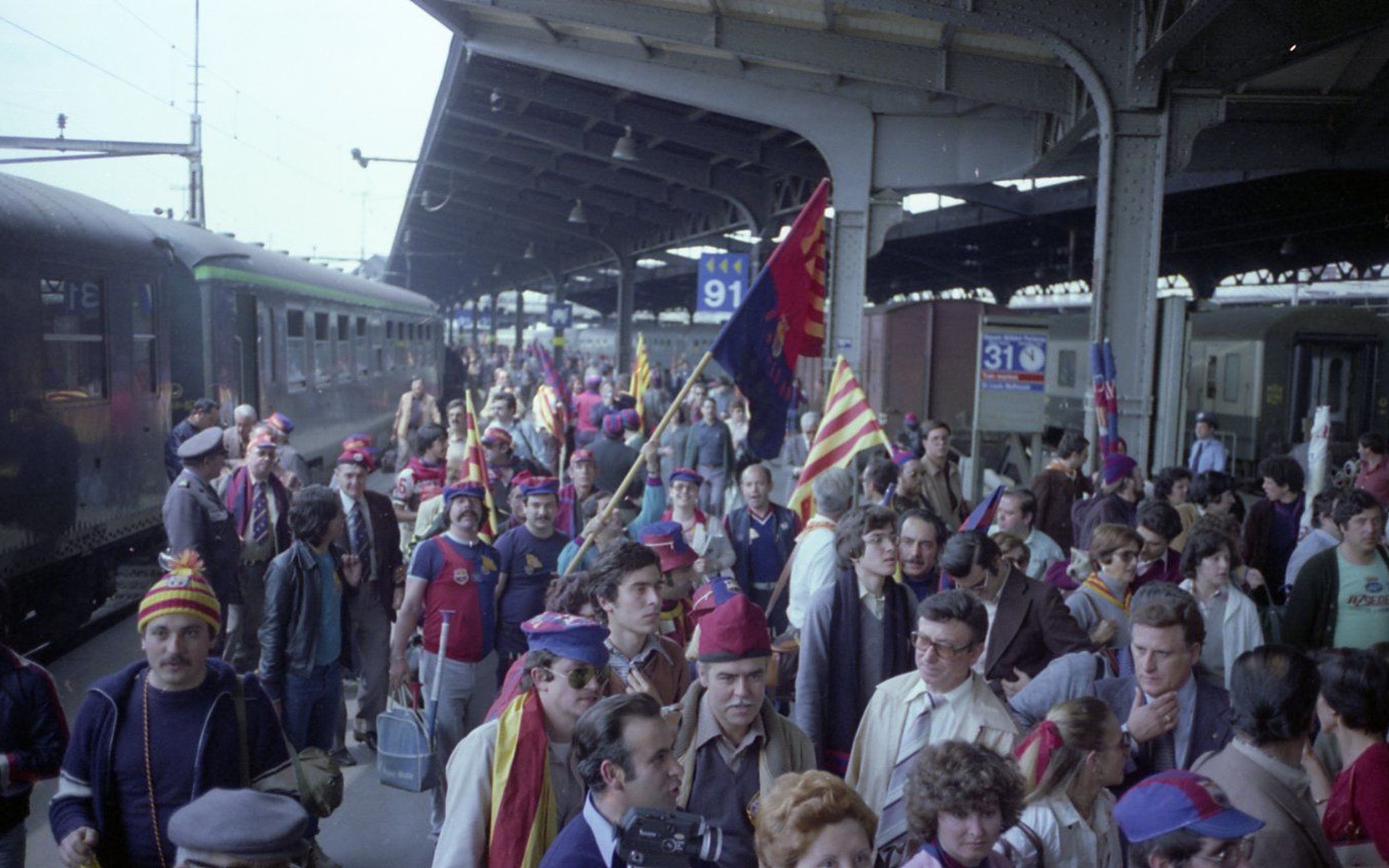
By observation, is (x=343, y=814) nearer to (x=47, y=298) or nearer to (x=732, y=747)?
(x=732, y=747)

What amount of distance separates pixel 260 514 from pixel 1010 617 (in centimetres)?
512

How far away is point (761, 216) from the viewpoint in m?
24.6

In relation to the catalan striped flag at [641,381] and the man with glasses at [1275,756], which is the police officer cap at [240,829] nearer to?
the man with glasses at [1275,756]

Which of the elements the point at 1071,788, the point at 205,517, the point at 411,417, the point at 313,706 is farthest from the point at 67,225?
the point at 1071,788

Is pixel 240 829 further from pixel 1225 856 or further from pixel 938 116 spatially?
pixel 938 116

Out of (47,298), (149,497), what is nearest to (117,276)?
(47,298)

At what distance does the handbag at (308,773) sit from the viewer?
3.78 m

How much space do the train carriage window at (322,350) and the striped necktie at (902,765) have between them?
593 inches

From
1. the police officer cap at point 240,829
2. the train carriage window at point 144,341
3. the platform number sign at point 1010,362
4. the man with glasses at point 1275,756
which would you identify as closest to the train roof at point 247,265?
the train carriage window at point 144,341

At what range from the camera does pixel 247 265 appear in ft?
47.3

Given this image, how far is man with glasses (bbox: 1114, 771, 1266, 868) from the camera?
116 inches

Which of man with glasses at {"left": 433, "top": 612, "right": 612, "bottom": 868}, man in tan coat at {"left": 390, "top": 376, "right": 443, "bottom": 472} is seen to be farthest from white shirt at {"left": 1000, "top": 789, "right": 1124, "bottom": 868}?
man in tan coat at {"left": 390, "top": 376, "right": 443, "bottom": 472}

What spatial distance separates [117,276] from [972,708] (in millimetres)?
9001

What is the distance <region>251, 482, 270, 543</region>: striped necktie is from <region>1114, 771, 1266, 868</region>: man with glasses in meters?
6.30
